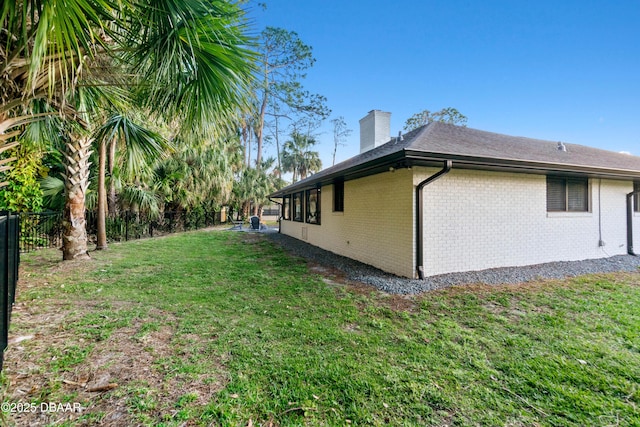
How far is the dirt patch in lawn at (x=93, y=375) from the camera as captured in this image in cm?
189

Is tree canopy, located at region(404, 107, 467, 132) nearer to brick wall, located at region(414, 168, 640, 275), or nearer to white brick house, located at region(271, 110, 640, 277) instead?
white brick house, located at region(271, 110, 640, 277)

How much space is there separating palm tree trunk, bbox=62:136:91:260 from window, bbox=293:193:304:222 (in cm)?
785

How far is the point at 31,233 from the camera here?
27.7 feet

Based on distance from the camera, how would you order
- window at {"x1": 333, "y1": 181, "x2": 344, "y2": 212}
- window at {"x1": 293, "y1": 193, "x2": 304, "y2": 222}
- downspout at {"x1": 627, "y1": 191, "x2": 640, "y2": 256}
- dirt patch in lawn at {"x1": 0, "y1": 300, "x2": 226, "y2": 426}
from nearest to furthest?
dirt patch in lawn at {"x1": 0, "y1": 300, "x2": 226, "y2": 426}, downspout at {"x1": 627, "y1": 191, "x2": 640, "y2": 256}, window at {"x1": 333, "y1": 181, "x2": 344, "y2": 212}, window at {"x1": 293, "y1": 193, "x2": 304, "y2": 222}

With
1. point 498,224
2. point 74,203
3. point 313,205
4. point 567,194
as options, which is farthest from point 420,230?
point 74,203

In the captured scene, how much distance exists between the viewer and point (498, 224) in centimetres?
619

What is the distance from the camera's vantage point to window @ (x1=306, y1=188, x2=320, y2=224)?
424 inches

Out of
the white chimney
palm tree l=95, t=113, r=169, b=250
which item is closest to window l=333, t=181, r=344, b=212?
the white chimney

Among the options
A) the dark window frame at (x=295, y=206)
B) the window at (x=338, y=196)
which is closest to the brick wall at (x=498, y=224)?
the window at (x=338, y=196)

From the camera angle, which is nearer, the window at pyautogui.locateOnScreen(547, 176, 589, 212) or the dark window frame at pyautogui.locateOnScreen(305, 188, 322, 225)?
the window at pyautogui.locateOnScreen(547, 176, 589, 212)

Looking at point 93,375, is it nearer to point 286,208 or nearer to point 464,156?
point 464,156

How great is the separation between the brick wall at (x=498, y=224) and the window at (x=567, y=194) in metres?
0.17

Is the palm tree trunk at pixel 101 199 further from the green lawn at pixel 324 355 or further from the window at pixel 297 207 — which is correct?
the window at pixel 297 207

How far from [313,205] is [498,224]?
6756 millimetres
